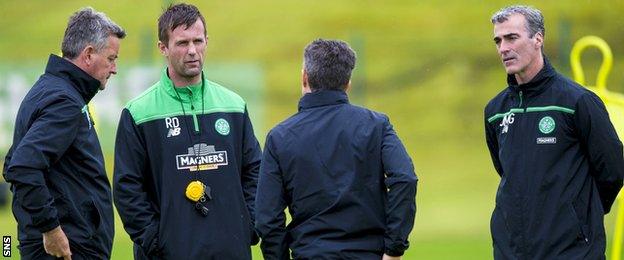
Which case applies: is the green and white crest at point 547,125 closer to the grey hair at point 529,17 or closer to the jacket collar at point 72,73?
the grey hair at point 529,17

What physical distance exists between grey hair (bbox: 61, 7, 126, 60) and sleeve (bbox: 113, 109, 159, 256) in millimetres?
365

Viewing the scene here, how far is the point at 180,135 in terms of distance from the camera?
478 centimetres

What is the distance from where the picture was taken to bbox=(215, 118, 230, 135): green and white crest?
15.8ft

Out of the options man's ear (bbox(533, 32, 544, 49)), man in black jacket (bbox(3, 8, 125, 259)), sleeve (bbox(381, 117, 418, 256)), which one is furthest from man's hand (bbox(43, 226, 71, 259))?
man's ear (bbox(533, 32, 544, 49))

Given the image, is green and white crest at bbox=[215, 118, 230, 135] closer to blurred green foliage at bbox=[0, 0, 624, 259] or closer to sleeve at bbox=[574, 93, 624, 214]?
sleeve at bbox=[574, 93, 624, 214]

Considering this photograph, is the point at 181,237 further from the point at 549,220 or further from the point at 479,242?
the point at 479,242

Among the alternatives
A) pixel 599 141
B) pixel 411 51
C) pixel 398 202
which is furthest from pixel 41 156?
pixel 411 51

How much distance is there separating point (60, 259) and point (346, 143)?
129 centimetres

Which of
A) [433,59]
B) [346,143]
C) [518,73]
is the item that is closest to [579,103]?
[518,73]

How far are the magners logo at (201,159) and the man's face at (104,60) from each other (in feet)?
1.76

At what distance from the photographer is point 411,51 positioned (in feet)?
37.8

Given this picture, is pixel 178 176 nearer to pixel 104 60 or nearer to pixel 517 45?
pixel 104 60

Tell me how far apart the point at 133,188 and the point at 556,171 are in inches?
65.4

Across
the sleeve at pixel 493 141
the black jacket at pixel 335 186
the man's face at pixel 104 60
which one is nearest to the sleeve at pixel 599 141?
the sleeve at pixel 493 141
